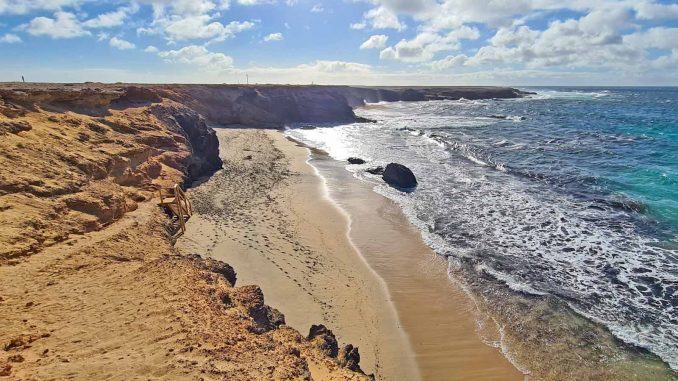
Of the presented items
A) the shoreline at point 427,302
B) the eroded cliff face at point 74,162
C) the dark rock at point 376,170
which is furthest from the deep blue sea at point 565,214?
the eroded cliff face at point 74,162

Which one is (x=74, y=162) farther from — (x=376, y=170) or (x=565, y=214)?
(x=565, y=214)

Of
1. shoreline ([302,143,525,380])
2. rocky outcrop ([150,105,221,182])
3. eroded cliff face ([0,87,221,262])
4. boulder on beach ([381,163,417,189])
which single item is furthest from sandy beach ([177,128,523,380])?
eroded cliff face ([0,87,221,262])

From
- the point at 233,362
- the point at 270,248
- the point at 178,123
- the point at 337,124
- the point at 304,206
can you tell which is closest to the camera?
the point at 233,362

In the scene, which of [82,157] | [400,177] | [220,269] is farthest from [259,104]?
[220,269]

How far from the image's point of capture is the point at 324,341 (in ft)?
23.6

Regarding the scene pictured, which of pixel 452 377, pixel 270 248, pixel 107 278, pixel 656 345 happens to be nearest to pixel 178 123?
pixel 270 248

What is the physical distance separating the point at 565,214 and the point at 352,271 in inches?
409

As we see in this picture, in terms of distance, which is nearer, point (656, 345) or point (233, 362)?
point (233, 362)

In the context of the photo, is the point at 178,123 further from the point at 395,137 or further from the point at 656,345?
the point at 395,137

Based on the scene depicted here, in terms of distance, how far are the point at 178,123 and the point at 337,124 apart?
33577mm

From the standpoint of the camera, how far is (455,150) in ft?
108

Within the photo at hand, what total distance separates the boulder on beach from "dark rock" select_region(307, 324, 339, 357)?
14.5m

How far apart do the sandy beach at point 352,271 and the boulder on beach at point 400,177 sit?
6.62 ft

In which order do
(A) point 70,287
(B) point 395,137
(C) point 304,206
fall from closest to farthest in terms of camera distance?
(A) point 70,287 → (C) point 304,206 → (B) point 395,137
